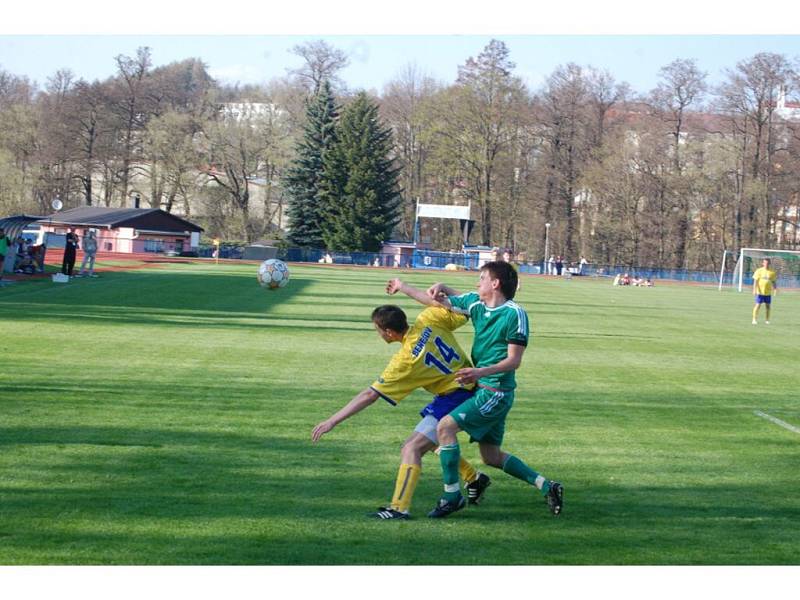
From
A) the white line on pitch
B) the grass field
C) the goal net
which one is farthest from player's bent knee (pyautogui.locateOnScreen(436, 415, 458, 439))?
the goal net

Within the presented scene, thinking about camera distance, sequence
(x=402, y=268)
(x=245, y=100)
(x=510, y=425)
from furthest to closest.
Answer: (x=245, y=100), (x=402, y=268), (x=510, y=425)

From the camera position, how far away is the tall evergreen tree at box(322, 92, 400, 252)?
8194 cm

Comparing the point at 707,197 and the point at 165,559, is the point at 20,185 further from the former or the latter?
the point at 165,559

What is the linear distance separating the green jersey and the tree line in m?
74.9

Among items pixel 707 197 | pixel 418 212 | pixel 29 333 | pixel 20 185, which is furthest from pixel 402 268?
pixel 29 333

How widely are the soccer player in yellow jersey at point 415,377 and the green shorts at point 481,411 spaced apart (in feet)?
0.43

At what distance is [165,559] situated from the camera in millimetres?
5930

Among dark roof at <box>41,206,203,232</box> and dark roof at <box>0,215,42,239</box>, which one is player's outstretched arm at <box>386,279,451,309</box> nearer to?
dark roof at <box>0,215,42,239</box>

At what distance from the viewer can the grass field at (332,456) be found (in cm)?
648

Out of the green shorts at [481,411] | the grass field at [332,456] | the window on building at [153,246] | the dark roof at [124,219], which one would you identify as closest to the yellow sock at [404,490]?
the grass field at [332,456]

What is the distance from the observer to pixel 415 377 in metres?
7.32

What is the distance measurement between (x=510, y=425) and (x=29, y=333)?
10.1 meters

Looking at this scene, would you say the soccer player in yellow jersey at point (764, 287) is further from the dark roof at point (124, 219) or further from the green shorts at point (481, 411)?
the dark roof at point (124, 219)

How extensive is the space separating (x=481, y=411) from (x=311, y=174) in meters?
78.3
